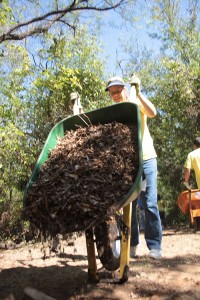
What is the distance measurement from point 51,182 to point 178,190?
14.7 meters

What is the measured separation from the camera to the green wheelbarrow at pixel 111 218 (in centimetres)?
270

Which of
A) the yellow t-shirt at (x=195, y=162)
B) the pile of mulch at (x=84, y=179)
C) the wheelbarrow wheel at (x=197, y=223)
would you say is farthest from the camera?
the wheelbarrow wheel at (x=197, y=223)

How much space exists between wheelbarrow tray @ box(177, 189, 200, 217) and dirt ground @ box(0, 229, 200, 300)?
2.07 metres

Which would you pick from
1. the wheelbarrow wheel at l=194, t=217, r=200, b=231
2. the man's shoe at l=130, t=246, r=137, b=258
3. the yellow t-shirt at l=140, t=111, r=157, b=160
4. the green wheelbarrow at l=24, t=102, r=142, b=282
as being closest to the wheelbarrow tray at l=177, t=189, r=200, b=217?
the wheelbarrow wheel at l=194, t=217, r=200, b=231

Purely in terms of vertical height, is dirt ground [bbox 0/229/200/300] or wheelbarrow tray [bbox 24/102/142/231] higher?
wheelbarrow tray [bbox 24/102/142/231]

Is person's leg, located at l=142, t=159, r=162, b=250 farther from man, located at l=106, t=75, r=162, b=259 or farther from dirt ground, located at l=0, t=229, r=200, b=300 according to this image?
dirt ground, located at l=0, t=229, r=200, b=300

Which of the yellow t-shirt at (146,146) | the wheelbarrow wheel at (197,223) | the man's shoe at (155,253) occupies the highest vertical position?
the yellow t-shirt at (146,146)

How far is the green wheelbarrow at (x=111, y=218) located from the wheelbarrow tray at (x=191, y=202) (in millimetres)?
3352

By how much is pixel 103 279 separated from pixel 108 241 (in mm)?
430

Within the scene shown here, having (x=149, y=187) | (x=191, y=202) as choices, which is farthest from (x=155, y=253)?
(x=191, y=202)

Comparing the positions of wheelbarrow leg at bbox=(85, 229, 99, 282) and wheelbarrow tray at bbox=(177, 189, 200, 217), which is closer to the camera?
wheelbarrow leg at bbox=(85, 229, 99, 282)

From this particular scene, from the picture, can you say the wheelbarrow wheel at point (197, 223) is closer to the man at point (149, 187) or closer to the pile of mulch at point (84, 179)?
the man at point (149, 187)

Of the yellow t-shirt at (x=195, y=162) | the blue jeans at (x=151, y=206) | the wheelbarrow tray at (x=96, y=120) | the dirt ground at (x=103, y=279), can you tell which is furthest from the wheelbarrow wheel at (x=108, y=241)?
the yellow t-shirt at (x=195, y=162)

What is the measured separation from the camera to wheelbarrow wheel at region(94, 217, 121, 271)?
8.83 ft
